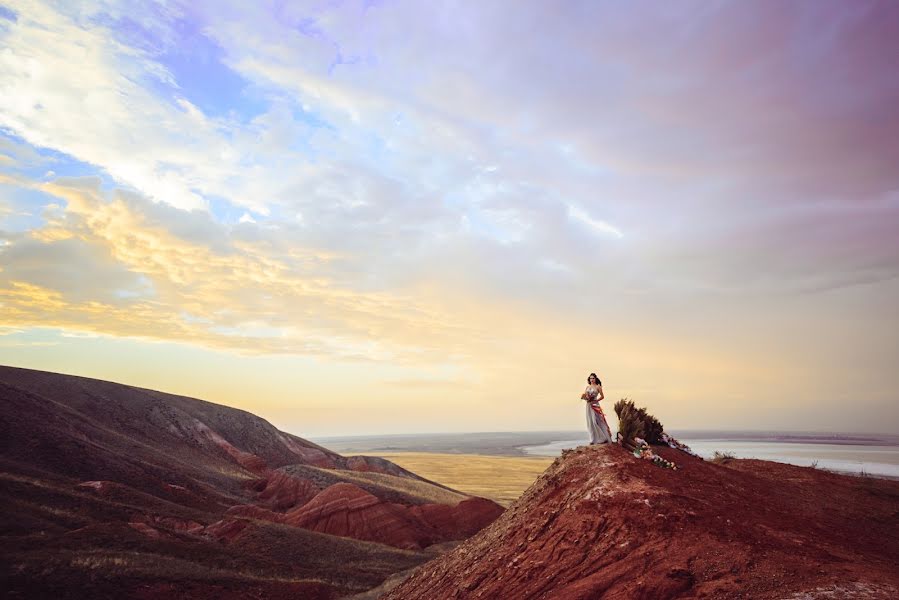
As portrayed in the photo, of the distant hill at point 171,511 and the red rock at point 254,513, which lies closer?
the distant hill at point 171,511

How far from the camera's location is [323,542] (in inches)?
1228

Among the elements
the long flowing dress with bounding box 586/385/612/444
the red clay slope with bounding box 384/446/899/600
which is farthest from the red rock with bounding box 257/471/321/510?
the long flowing dress with bounding box 586/385/612/444

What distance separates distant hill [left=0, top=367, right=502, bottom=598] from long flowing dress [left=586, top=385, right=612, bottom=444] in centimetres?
1409

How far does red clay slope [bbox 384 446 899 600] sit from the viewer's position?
816 centimetres

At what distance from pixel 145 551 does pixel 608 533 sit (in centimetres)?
1964

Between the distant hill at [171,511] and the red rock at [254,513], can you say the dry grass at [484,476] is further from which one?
the red rock at [254,513]

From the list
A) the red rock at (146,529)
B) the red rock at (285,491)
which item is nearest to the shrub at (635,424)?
the red rock at (146,529)

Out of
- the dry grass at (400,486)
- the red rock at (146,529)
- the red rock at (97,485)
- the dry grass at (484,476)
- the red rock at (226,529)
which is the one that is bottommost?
the dry grass at (484,476)

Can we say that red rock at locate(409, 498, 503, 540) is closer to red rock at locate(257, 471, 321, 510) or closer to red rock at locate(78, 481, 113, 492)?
red rock at locate(257, 471, 321, 510)

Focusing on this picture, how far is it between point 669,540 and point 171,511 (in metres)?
29.5

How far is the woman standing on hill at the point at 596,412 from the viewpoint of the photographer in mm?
15828

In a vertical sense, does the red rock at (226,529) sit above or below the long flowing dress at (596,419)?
below

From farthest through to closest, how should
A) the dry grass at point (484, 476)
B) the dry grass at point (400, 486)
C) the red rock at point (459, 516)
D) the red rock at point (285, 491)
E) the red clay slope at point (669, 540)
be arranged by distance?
the dry grass at point (484, 476), the dry grass at point (400, 486), the red rock at point (285, 491), the red rock at point (459, 516), the red clay slope at point (669, 540)

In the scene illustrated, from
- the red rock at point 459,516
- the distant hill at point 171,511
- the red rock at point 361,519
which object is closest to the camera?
the distant hill at point 171,511
